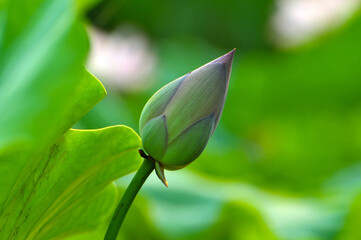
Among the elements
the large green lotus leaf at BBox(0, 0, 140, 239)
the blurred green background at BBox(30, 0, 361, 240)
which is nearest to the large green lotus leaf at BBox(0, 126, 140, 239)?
the large green lotus leaf at BBox(0, 0, 140, 239)

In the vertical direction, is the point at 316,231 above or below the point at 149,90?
above

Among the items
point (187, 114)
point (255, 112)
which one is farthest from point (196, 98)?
point (255, 112)

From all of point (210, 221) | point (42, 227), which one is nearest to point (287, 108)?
point (210, 221)

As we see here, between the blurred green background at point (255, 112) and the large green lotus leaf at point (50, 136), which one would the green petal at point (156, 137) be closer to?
the large green lotus leaf at point (50, 136)

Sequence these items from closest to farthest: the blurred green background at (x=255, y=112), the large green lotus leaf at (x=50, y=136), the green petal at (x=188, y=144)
Result: the large green lotus leaf at (x=50, y=136), the green petal at (x=188, y=144), the blurred green background at (x=255, y=112)

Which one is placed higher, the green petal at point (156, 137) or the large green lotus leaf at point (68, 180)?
the green petal at point (156, 137)

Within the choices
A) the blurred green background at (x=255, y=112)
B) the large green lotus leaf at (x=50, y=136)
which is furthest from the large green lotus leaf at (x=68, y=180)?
the blurred green background at (x=255, y=112)

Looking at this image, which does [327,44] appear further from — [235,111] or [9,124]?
[9,124]

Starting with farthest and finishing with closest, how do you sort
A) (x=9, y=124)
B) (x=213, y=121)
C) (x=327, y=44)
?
(x=327, y=44) < (x=213, y=121) < (x=9, y=124)
